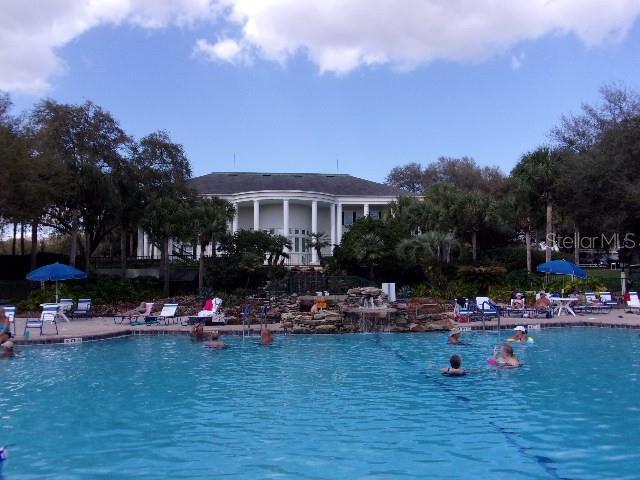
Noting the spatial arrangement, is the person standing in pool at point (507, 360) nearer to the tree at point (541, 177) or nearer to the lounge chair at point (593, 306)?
the lounge chair at point (593, 306)

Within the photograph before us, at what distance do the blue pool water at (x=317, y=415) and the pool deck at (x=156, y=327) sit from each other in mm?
1830

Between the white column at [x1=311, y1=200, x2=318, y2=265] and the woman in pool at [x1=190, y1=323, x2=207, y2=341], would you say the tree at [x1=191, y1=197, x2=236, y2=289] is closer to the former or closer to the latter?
the white column at [x1=311, y1=200, x2=318, y2=265]

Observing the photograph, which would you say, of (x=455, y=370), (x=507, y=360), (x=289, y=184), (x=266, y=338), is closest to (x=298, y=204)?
(x=289, y=184)

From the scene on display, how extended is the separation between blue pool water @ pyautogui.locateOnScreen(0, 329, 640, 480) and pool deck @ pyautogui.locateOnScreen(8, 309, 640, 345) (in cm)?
183

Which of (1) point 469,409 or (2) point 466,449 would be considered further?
(1) point 469,409

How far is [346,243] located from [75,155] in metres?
14.9

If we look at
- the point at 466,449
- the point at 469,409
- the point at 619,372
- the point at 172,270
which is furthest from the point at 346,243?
the point at 466,449

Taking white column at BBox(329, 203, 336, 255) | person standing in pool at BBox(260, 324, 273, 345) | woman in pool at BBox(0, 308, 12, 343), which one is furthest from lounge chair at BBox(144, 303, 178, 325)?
white column at BBox(329, 203, 336, 255)

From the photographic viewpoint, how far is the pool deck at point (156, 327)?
1714 cm

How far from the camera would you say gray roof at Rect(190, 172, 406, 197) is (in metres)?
45.3

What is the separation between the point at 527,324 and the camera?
795 inches

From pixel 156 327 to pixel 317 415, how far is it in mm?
11773

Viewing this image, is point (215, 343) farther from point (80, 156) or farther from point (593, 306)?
point (80, 156)

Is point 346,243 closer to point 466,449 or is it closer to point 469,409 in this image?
point 469,409
